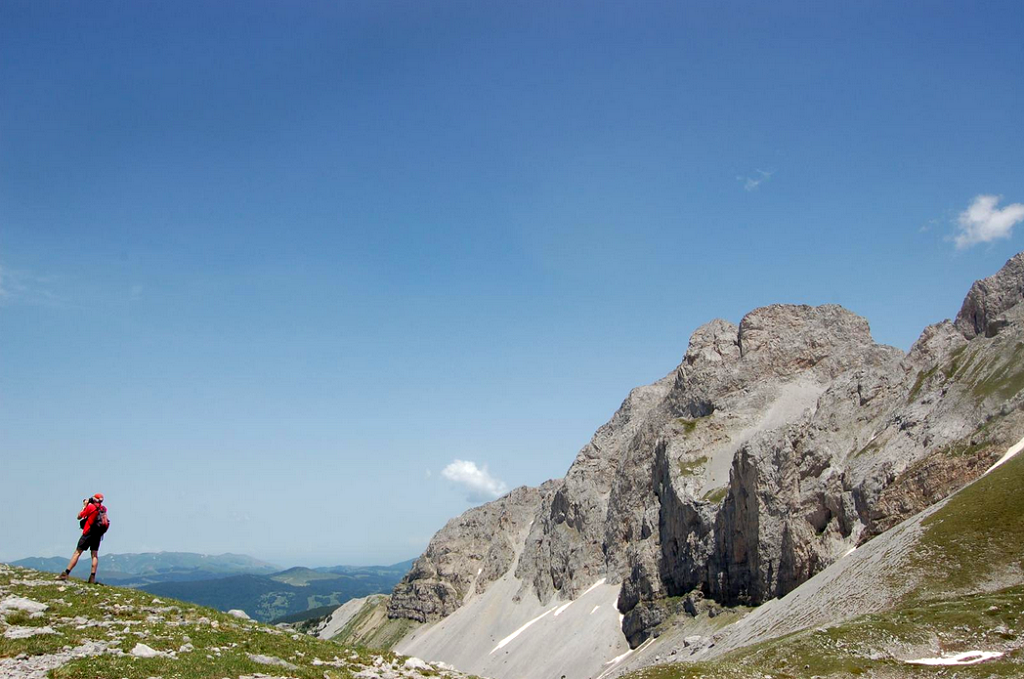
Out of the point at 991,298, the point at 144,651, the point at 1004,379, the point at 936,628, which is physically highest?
the point at 991,298

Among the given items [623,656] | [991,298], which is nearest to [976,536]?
[991,298]

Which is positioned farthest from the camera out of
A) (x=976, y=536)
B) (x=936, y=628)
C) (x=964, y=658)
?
(x=976, y=536)

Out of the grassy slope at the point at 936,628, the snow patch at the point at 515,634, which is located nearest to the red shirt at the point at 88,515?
the grassy slope at the point at 936,628

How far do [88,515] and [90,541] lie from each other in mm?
1075

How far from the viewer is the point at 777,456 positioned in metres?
98.9

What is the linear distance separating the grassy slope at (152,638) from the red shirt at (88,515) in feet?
7.43

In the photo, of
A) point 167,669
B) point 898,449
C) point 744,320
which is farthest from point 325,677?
point 744,320

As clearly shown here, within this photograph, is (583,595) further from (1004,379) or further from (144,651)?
(144,651)

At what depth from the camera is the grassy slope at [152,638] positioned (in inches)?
730

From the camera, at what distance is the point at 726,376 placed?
15862 cm

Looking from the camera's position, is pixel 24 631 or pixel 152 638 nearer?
pixel 24 631

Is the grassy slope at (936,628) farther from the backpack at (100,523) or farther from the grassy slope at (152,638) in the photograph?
the backpack at (100,523)

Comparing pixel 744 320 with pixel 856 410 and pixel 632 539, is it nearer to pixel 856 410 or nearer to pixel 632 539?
pixel 632 539

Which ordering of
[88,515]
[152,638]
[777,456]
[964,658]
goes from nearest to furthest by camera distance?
[152,638], [88,515], [964,658], [777,456]
